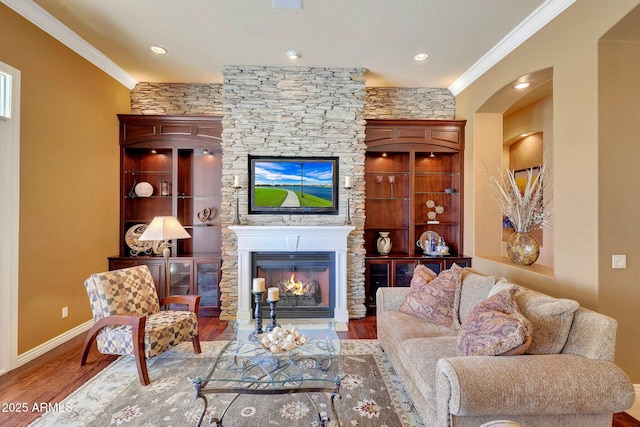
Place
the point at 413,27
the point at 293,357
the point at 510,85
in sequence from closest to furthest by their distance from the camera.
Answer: the point at 293,357
the point at 413,27
the point at 510,85

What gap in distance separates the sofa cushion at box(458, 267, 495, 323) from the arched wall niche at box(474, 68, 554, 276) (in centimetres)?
96

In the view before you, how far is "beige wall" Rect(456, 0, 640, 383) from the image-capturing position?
2.41 metres

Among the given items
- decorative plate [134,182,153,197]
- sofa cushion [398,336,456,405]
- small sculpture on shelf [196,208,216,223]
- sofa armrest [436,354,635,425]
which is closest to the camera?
sofa armrest [436,354,635,425]

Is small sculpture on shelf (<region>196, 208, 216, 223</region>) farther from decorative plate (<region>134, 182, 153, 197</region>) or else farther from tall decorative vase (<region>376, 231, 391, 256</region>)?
tall decorative vase (<region>376, 231, 391, 256</region>)

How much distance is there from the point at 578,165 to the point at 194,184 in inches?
191

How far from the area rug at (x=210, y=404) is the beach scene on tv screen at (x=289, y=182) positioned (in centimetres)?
223

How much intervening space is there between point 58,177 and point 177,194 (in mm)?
1406

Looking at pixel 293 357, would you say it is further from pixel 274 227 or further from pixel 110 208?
pixel 110 208

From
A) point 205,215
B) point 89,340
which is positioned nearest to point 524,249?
point 205,215

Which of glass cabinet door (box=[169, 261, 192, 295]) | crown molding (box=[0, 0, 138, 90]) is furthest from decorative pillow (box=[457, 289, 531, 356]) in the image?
crown molding (box=[0, 0, 138, 90])

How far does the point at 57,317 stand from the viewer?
10.8 ft

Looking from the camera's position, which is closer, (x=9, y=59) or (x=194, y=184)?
(x=9, y=59)

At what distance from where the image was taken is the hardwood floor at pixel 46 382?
217 cm

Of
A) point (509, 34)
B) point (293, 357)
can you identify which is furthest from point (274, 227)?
point (509, 34)
